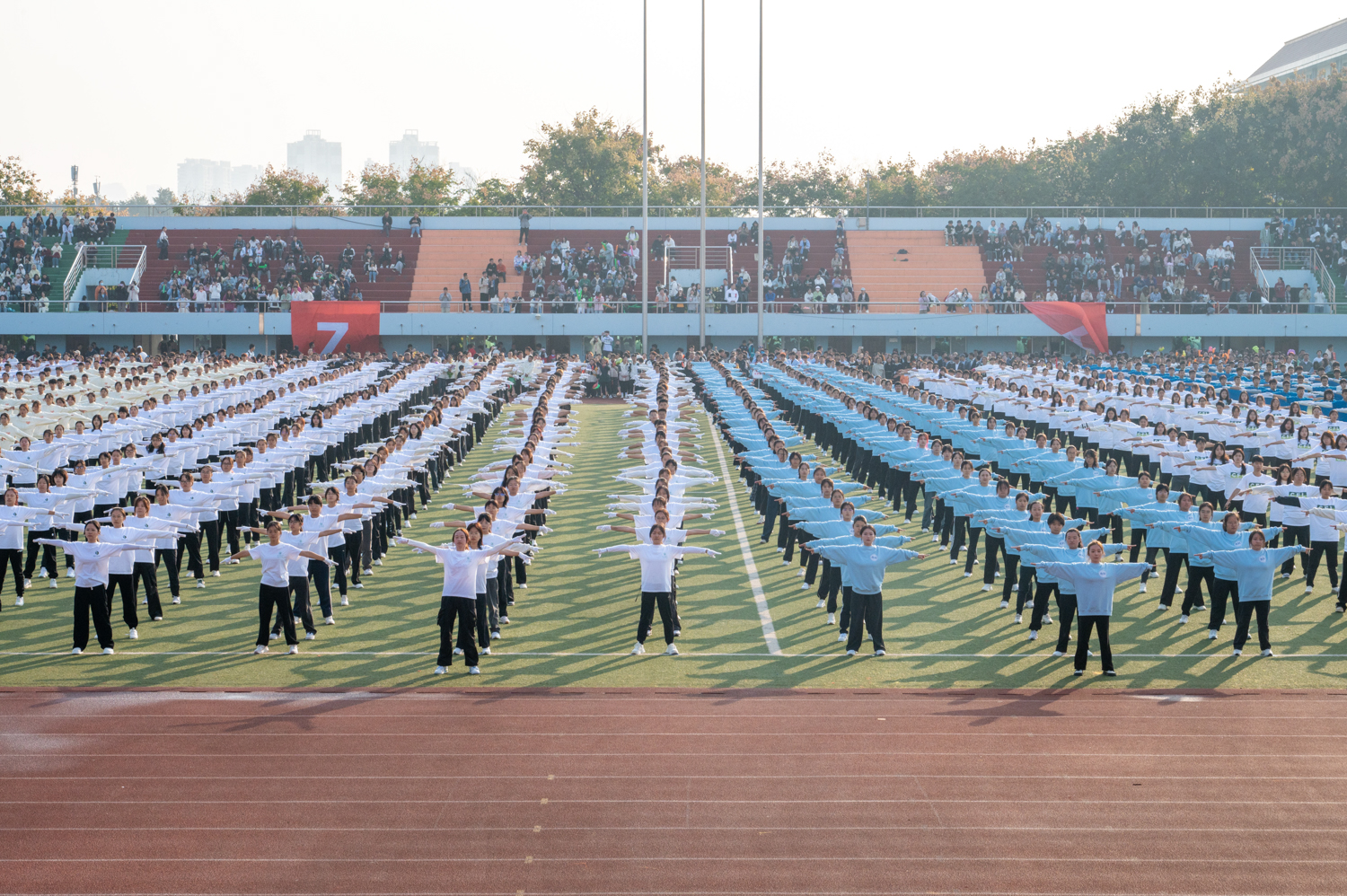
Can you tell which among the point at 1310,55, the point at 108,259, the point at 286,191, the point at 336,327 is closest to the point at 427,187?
the point at 286,191

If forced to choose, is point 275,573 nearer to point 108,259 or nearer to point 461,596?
point 461,596

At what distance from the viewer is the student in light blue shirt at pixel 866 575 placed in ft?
43.4

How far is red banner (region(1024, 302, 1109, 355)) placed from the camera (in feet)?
160

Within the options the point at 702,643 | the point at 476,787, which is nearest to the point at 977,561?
the point at 702,643

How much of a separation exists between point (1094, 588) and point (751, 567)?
19.8ft

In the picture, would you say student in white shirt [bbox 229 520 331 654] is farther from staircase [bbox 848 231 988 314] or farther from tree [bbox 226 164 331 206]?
tree [bbox 226 164 331 206]

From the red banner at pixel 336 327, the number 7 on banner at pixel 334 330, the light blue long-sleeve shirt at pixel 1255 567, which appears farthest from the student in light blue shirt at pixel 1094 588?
the number 7 on banner at pixel 334 330

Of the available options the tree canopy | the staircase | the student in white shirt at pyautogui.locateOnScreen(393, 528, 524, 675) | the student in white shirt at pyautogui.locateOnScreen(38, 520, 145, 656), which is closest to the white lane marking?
the student in white shirt at pyautogui.locateOnScreen(393, 528, 524, 675)

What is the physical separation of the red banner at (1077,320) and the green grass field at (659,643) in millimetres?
32560

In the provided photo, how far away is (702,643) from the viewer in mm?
14109

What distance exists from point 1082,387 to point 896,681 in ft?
69.3

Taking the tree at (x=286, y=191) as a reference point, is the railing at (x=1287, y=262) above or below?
below

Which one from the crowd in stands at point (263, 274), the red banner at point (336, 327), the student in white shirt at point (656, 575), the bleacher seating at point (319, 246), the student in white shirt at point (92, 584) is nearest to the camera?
the student in white shirt at point (92, 584)

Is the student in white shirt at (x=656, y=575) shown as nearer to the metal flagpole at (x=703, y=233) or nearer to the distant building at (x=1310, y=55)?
the metal flagpole at (x=703, y=233)
